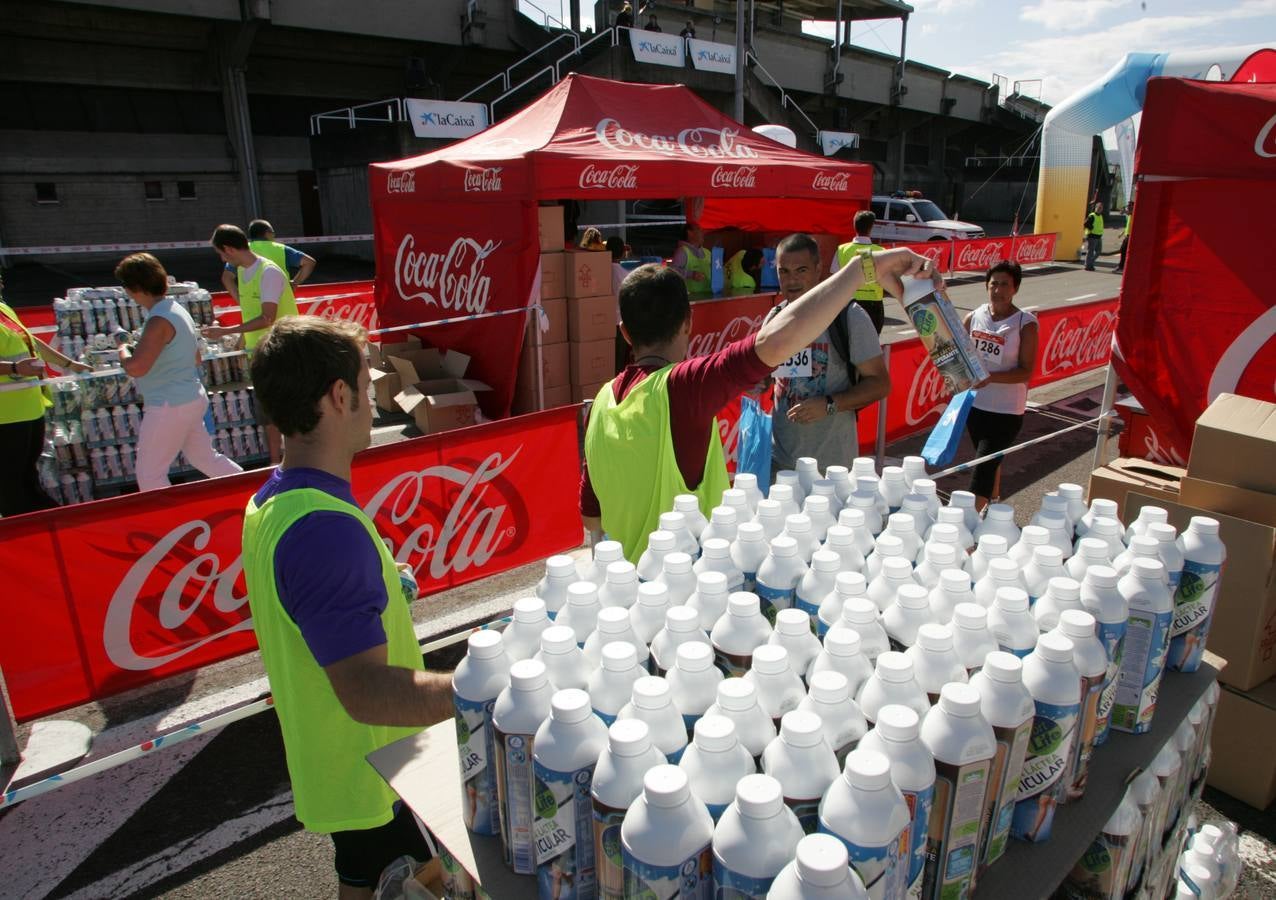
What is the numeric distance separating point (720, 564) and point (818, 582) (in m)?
0.25

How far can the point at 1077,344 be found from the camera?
10422 mm

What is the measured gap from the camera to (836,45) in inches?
1355

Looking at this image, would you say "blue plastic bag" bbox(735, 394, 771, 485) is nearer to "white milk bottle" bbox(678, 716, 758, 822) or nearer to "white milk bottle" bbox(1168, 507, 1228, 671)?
"white milk bottle" bbox(1168, 507, 1228, 671)

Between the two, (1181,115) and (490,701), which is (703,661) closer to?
(490,701)

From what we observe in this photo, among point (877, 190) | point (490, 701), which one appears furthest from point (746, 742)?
point (877, 190)

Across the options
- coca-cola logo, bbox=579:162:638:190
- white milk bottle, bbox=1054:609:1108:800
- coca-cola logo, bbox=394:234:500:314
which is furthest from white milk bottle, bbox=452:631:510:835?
coca-cola logo, bbox=394:234:500:314

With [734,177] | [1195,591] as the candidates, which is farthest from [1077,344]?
[1195,591]

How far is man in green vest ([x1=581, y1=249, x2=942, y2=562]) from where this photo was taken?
7.66 ft

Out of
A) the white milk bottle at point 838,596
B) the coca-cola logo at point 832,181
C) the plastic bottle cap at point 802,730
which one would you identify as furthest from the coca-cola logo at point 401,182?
the plastic bottle cap at point 802,730

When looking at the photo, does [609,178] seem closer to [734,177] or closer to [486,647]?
[734,177]

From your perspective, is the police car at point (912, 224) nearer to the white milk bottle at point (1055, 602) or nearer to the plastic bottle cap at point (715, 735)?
the white milk bottle at point (1055, 602)

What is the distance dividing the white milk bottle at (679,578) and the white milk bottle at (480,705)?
1.62 ft

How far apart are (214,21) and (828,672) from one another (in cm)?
2842

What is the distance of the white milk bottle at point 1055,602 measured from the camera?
1808mm
